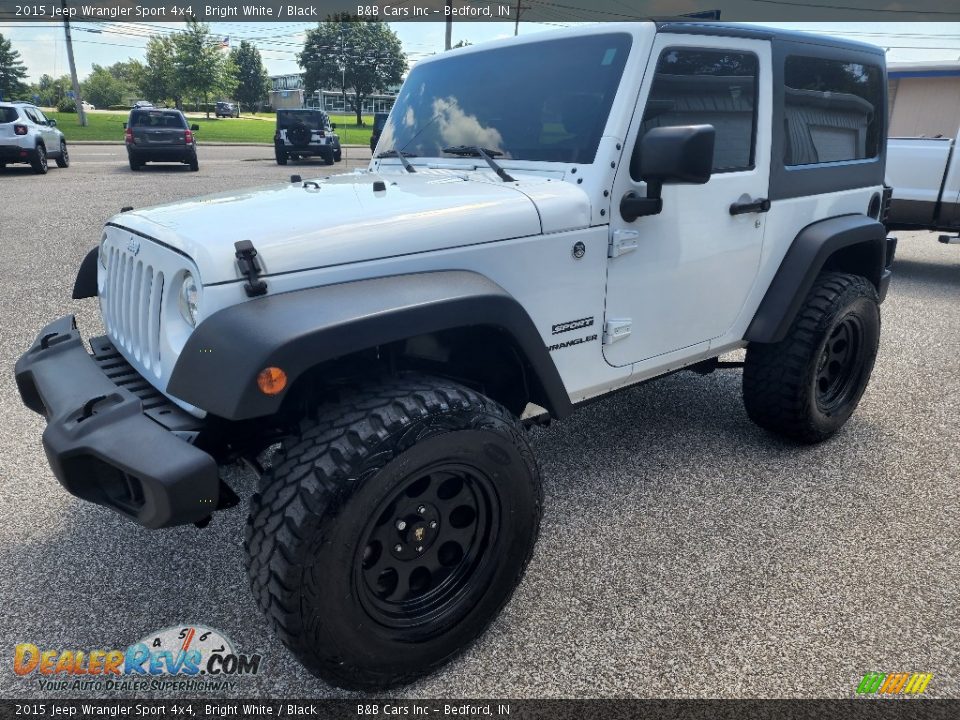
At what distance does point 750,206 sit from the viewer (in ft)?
9.85

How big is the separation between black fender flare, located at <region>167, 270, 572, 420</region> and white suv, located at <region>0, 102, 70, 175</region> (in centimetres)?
1654

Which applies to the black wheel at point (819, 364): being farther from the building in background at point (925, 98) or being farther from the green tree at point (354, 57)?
the green tree at point (354, 57)

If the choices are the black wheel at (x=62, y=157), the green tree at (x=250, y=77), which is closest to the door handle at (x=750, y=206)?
the black wheel at (x=62, y=157)

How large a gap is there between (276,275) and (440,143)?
1.43m

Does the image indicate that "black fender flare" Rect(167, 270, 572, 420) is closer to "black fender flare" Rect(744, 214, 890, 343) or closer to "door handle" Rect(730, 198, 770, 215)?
"door handle" Rect(730, 198, 770, 215)

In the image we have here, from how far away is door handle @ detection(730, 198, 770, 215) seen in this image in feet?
9.73

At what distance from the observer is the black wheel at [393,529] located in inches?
71.6

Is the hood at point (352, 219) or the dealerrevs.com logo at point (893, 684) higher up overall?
the hood at point (352, 219)

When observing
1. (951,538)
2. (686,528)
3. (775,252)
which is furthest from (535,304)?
(951,538)

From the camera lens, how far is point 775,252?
10.7ft

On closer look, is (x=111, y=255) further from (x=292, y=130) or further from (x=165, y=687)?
(x=292, y=130)

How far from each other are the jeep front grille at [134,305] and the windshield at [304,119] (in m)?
18.8

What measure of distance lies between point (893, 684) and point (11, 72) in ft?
343

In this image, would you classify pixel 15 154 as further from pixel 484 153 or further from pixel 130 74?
pixel 130 74
